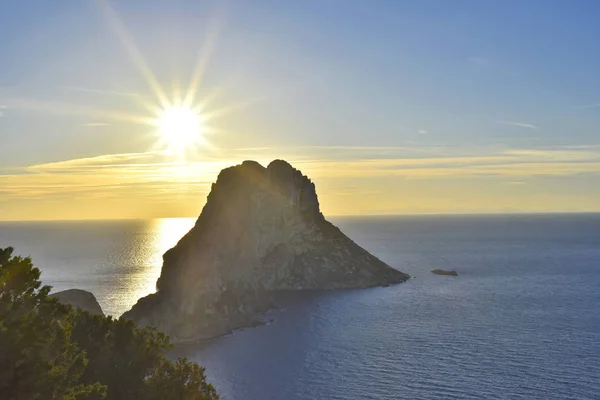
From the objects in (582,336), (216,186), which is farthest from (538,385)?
(216,186)

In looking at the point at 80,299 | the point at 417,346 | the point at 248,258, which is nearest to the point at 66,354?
the point at 80,299

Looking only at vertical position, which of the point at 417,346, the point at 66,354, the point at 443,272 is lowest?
the point at 417,346

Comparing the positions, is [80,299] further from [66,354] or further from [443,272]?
[443,272]

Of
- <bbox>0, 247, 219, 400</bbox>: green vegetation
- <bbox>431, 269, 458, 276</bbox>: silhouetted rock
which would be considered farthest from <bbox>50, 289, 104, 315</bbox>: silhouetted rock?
<bbox>431, 269, 458, 276</bbox>: silhouetted rock

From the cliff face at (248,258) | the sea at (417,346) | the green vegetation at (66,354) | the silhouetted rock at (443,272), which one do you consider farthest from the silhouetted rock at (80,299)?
the silhouetted rock at (443,272)

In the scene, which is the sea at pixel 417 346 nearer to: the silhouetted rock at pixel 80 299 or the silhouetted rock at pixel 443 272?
the silhouetted rock at pixel 80 299
